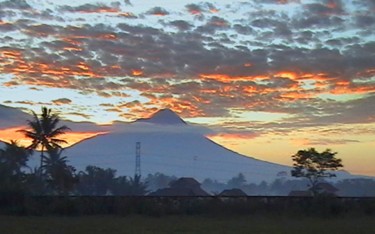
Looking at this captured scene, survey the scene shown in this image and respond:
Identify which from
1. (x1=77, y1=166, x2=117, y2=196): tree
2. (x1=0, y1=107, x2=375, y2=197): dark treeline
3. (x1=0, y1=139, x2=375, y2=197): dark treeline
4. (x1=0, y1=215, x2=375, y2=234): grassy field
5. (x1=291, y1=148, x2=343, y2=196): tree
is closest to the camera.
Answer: (x1=0, y1=215, x2=375, y2=234): grassy field

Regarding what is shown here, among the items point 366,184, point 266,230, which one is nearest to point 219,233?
point 266,230

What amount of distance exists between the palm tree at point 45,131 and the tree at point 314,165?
19.0m

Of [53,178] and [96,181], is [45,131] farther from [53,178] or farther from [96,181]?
[96,181]

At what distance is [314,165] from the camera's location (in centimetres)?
5253

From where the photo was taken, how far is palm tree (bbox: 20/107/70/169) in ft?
164

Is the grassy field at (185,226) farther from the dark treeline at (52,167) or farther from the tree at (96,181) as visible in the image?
the tree at (96,181)

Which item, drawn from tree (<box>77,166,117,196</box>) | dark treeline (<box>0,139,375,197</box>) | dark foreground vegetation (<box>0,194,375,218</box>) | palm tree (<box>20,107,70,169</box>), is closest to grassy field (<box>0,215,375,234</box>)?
dark foreground vegetation (<box>0,194,375,218</box>)

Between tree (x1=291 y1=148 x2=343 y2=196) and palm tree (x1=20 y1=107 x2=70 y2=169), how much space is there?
19.0 m

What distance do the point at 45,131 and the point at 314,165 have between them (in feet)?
71.0

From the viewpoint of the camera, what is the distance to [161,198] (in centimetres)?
3250

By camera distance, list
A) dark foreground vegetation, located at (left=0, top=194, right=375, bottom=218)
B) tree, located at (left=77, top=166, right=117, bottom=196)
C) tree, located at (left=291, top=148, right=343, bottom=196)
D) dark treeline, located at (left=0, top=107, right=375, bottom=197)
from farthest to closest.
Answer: tree, located at (left=77, top=166, right=117, bottom=196), tree, located at (left=291, top=148, right=343, bottom=196), dark treeline, located at (left=0, top=107, right=375, bottom=197), dark foreground vegetation, located at (left=0, top=194, right=375, bottom=218)

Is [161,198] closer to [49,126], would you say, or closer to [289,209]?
[289,209]

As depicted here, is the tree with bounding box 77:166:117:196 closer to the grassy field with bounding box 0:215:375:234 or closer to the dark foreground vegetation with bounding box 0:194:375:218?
the dark foreground vegetation with bounding box 0:194:375:218

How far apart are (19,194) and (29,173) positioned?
12275 millimetres
